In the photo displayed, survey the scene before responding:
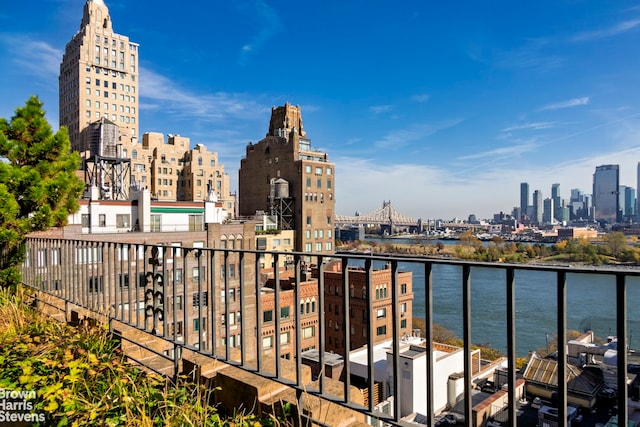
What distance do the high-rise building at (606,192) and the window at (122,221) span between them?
201711mm

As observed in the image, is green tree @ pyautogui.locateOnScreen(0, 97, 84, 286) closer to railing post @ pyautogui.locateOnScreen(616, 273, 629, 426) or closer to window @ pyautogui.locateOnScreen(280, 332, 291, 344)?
railing post @ pyautogui.locateOnScreen(616, 273, 629, 426)

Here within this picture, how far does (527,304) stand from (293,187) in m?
57.5

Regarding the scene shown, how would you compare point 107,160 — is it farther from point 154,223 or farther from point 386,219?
point 386,219

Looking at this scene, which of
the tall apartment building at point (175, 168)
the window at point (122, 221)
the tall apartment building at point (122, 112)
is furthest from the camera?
the tall apartment building at point (122, 112)

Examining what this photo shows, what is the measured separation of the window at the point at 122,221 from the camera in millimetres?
27689

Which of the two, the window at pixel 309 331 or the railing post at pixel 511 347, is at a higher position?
the railing post at pixel 511 347

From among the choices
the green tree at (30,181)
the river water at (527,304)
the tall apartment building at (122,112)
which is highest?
the tall apartment building at (122,112)

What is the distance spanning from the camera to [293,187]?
60250mm

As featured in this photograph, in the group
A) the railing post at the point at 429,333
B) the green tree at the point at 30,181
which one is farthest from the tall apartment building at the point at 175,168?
the railing post at the point at 429,333

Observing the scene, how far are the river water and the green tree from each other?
613 centimetres

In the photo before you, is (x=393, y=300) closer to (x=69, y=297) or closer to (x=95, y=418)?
(x=95, y=418)

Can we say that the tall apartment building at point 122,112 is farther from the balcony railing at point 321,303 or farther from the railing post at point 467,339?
the railing post at point 467,339

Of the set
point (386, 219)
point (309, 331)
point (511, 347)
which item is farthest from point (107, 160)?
point (386, 219)

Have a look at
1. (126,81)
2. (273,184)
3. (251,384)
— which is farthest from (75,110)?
(251,384)
